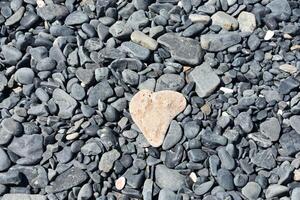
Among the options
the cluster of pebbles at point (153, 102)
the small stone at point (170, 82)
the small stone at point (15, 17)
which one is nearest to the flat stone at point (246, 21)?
the cluster of pebbles at point (153, 102)

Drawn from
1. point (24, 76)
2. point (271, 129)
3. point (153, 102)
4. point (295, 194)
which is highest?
point (24, 76)

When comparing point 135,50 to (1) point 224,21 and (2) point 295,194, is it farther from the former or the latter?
(2) point 295,194

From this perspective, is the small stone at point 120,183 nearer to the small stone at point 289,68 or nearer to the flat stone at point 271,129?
the flat stone at point 271,129

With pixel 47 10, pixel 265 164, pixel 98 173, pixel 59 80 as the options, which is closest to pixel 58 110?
pixel 59 80

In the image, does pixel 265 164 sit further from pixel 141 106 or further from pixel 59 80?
pixel 59 80

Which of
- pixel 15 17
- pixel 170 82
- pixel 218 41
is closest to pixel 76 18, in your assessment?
pixel 15 17
